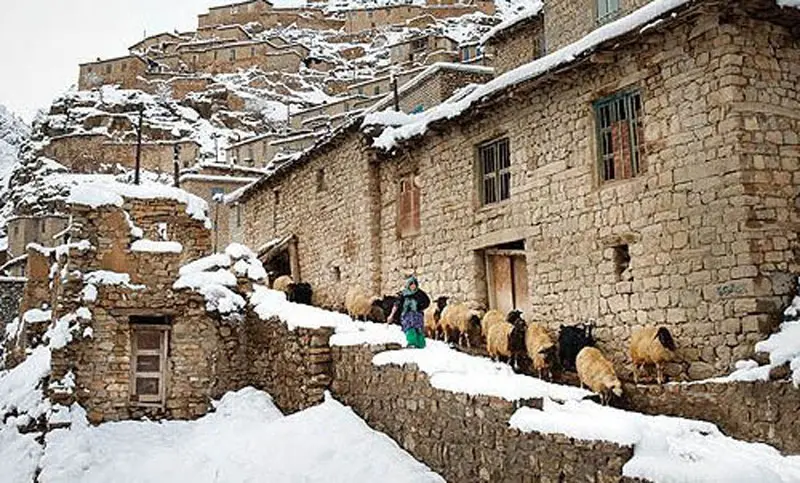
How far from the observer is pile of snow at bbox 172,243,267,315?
1506 centimetres

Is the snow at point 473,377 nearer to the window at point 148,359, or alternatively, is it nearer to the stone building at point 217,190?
the window at point 148,359

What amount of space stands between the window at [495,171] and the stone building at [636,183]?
0.13 feet

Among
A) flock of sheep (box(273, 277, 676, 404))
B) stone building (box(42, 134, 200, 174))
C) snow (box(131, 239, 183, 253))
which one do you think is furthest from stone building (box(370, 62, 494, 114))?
stone building (box(42, 134, 200, 174))

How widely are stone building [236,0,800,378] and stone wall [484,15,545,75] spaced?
5480mm

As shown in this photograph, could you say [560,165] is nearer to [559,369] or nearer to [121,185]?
[559,369]

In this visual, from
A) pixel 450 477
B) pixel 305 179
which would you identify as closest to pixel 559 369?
pixel 450 477

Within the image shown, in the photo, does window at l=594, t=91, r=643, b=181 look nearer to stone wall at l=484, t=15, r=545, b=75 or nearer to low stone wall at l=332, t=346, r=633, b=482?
low stone wall at l=332, t=346, r=633, b=482

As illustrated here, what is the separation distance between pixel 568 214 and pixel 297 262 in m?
12.2

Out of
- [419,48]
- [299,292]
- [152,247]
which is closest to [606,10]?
[299,292]

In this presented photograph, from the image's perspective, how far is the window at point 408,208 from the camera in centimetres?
1611

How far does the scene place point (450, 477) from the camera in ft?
27.3

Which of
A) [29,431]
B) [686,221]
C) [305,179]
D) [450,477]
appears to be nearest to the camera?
[450,477]

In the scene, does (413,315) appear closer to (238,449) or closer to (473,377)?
(473,377)

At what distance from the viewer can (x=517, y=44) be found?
2150cm
